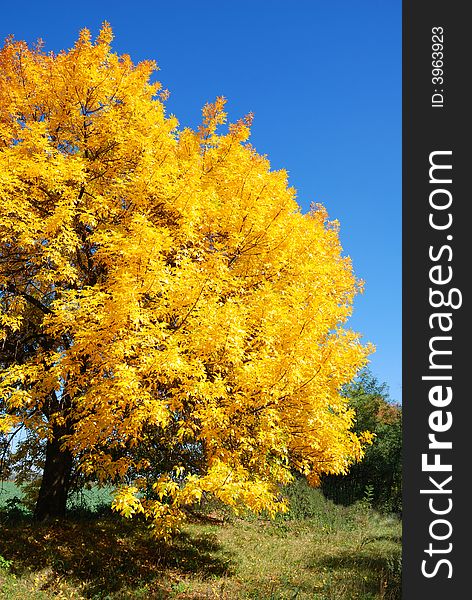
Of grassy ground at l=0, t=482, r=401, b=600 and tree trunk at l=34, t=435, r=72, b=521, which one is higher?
tree trunk at l=34, t=435, r=72, b=521

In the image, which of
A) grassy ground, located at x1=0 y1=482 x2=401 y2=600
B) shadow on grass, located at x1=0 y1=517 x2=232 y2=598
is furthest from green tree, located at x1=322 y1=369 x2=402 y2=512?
shadow on grass, located at x1=0 y1=517 x2=232 y2=598

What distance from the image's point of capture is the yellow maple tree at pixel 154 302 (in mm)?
8820

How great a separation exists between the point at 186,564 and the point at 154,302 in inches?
268

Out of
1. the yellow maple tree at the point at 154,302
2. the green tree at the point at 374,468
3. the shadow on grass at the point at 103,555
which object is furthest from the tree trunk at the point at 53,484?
the green tree at the point at 374,468

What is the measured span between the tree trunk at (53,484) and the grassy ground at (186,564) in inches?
15.6

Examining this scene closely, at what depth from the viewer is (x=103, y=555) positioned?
11984 millimetres

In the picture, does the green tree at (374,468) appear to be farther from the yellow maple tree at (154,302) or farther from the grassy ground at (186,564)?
the yellow maple tree at (154,302)

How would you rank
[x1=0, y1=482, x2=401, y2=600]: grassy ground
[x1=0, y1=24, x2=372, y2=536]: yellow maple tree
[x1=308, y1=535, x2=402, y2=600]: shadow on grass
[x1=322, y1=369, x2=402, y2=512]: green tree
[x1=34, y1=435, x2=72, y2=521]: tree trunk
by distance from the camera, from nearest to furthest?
[x1=0, y1=24, x2=372, y2=536]: yellow maple tree, [x1=0, y1=482, x2=401, y2=600]: grassy ground, [x1=308, y1=535, x2=402, y2=600]: shadow on grass, [x1=34, y1=435, x2=72, y2=521]: tree trunk, [x1=322, y1=369, x2=402, y2=512]: green tree

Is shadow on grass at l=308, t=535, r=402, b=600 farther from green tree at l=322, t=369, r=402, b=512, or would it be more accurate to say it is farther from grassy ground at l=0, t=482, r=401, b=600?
green tree at l=322, t=369, r=402, b=512

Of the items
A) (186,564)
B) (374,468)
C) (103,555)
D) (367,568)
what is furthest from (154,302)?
(374,468)

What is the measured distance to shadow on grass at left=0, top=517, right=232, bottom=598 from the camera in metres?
10.6

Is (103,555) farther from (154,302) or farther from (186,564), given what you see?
(154,302)

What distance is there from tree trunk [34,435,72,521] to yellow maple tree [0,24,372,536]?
0.03 metres

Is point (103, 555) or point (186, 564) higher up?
point (103, 555)
